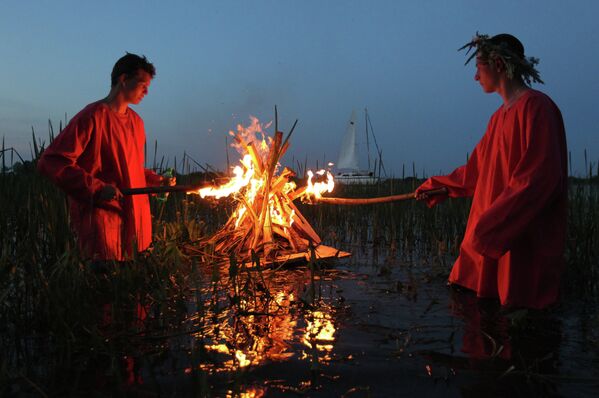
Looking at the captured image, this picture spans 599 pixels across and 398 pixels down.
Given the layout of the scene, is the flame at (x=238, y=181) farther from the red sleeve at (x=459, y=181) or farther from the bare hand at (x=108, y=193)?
the red sleeve at (x=459, y=181)

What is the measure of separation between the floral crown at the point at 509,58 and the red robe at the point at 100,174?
299 centimetres

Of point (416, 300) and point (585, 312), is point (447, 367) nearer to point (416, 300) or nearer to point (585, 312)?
point (416, 300)

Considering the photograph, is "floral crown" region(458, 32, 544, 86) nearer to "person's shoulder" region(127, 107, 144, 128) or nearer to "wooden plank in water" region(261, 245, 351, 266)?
"wooden plank in water" region(261, 245, 351, 266)

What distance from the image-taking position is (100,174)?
4.28 meters

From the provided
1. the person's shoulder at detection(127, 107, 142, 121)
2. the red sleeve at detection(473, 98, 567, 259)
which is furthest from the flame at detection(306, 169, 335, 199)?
the red sleeve at detection(473, 98, 567, 259)

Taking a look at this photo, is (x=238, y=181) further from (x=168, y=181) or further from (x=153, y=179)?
(x=153, y=179)

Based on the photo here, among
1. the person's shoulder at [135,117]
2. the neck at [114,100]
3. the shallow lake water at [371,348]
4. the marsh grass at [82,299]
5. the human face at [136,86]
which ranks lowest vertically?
the shallow lake water at [371,348]

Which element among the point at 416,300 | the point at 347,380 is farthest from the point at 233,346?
the point at 416,300

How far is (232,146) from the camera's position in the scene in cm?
546

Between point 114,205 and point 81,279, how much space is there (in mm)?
1198

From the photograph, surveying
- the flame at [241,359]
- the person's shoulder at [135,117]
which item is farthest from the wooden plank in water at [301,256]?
the flame at [241,359]

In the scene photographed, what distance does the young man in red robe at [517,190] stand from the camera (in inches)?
134

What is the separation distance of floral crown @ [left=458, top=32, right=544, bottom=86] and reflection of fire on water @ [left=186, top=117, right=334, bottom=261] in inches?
81.3

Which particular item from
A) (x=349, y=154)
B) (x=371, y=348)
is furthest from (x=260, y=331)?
(x=349, y=154)
